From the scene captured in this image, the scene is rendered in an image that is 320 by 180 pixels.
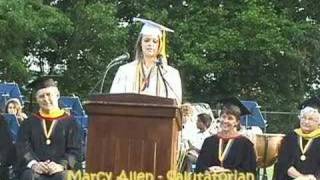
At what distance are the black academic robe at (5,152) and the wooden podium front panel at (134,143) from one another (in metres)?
2.08

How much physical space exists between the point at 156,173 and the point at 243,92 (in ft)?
57.9

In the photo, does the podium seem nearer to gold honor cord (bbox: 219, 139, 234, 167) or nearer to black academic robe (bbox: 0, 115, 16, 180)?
gold honor cord (bbox: 219, 139, 234, 167)

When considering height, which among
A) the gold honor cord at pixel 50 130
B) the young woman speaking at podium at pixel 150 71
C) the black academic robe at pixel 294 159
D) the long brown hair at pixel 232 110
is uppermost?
the young woman speaking at podium at pixel 150 71

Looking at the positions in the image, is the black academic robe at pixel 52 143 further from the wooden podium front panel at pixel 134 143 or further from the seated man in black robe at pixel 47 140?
the wooden podium front panel at pixel 134 143

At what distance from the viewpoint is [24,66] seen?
20.5 m

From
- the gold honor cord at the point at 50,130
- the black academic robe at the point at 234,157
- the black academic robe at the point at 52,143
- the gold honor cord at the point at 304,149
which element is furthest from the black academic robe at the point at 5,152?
the gold honor cord at the point at 304,149

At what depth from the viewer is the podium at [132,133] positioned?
543cm

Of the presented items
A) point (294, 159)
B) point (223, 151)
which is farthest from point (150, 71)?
point (294, 159)

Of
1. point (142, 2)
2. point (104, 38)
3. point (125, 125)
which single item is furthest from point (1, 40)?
point (125, 125)

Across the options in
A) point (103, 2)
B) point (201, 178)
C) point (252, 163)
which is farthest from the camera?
point (103, 2)

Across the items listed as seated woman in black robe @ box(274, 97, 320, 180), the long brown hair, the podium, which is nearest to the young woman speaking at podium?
the long brown hair

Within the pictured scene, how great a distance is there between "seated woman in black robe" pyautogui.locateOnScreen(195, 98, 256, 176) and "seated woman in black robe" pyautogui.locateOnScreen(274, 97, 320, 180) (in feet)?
1.02

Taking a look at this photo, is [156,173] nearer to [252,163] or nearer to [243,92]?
[252,163]

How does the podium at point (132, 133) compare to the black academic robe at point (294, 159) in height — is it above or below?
above
